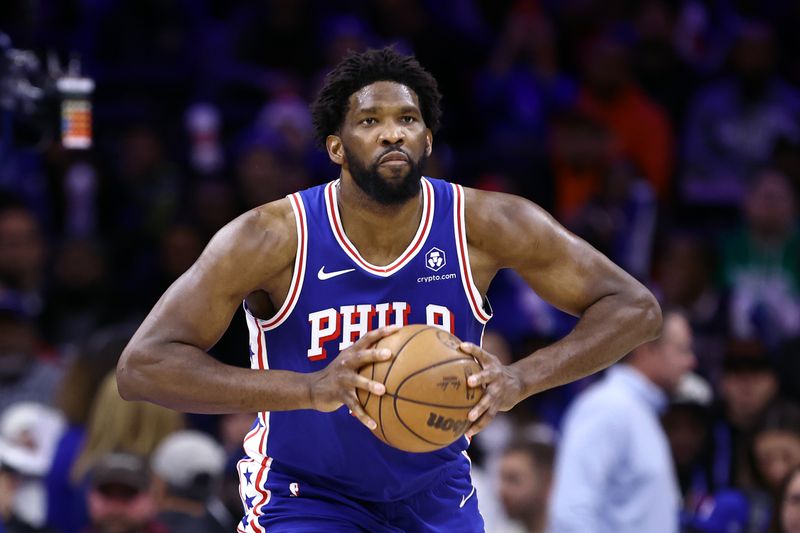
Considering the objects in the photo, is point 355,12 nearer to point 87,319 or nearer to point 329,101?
point 87,319

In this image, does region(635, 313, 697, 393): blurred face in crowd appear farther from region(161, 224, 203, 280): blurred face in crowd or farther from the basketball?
region(161, 224, 203, 280): blurred face in crowd

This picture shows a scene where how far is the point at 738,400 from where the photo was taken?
27.1 feet

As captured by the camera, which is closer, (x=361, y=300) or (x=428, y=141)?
(x=361, y=300)

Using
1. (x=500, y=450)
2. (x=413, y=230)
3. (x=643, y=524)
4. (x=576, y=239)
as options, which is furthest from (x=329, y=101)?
(x=500, y=450)

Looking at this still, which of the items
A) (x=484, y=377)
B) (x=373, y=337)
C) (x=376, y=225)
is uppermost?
(x=376, y=225)

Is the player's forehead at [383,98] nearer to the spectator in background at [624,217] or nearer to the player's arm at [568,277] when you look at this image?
the player's arm at [568,277]

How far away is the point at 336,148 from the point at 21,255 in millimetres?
5304

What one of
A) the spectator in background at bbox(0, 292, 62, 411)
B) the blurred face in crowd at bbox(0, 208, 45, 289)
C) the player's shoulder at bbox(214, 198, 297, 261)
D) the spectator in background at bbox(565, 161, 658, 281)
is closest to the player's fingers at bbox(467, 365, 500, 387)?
the player's shoulder at bbox(214, 198, 297, 261)

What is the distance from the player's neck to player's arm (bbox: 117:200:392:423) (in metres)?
0.26

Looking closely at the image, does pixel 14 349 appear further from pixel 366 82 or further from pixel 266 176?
pixel 366 82

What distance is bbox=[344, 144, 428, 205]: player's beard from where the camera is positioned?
4.75 meters

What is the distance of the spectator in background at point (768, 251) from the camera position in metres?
10.0

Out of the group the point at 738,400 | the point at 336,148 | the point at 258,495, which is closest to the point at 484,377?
the point at 258,495

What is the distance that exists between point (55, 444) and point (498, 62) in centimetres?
536
